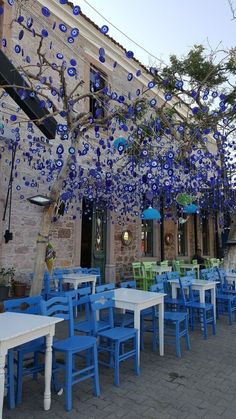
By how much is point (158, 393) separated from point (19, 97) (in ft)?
11.9

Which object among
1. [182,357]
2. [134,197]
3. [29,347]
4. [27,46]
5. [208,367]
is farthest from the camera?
[134,197]

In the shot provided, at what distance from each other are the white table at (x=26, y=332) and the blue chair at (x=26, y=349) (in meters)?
0.22

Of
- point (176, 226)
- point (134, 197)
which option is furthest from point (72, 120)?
point (176, 226)

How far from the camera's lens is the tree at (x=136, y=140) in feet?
15.6

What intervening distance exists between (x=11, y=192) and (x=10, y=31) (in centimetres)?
342

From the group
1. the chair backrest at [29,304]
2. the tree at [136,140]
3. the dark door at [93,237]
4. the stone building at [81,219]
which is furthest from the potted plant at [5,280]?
the chair backrest at [29,304]

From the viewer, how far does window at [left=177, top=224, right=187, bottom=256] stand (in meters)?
12.9

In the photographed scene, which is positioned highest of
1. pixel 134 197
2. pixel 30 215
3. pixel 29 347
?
pixel 134 197

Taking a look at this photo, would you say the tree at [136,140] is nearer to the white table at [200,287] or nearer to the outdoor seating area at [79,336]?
the outdoor seating area at [79,336]

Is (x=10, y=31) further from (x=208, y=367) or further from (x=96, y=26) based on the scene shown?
(x=208, y=367)

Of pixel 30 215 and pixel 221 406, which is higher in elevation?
pixel 30 215

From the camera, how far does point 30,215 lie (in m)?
7.29

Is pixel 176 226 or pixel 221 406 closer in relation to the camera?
pixel 221 406

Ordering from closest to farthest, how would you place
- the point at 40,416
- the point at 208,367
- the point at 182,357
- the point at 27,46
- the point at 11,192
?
the point at 40,416 < the point at 208,367 < the point at 182,357 < the point at 11,192 < the point at 27,46
